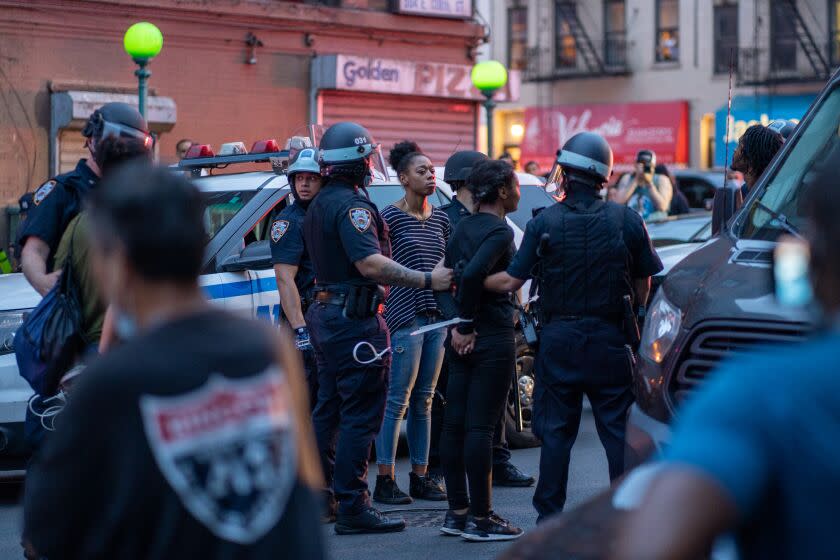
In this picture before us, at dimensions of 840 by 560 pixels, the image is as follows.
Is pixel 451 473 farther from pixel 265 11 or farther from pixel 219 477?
pixel 265 11

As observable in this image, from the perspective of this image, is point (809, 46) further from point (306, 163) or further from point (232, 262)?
point (306, 163)

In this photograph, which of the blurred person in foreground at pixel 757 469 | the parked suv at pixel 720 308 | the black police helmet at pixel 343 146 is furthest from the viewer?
the black police helmet at pixel 343 146

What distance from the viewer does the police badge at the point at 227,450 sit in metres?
2.38

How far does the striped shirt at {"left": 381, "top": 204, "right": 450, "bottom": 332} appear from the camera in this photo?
302 inches

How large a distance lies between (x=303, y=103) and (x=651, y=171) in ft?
19.6

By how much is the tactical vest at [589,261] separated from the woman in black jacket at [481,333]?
409 millimetres

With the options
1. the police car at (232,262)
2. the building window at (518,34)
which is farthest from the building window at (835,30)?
the police car at (232,262)

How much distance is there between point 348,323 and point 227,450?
4.35 m

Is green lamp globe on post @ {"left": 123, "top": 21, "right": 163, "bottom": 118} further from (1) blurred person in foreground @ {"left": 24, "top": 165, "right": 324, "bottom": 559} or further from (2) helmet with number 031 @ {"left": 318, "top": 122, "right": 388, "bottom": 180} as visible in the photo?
(1) blurred person in foreground @ {"left": 24, "top": 165, "right": 324, "bottom": 559}

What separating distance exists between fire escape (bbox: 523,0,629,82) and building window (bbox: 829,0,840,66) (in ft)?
20.6

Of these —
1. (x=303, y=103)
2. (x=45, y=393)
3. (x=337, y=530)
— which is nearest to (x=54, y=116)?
(x=303, y=103)

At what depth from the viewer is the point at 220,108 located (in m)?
19.1

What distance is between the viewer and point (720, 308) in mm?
4875

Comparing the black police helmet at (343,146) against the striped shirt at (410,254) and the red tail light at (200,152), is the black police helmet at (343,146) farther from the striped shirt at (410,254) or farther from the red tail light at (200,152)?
the red tail light at (200,152)
